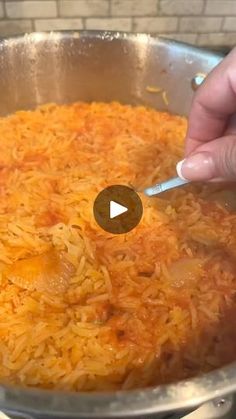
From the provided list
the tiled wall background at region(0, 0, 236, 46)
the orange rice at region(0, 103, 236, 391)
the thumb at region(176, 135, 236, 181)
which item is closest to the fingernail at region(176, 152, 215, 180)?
the thumb at region(176, 135, 236, 181)

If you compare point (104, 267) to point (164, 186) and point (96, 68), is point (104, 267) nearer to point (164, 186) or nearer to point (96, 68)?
point (164, 186)

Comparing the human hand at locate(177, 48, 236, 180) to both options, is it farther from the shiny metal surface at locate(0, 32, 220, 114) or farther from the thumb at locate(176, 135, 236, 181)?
the shiny metal surface at locate(0, 32, 220, 114)

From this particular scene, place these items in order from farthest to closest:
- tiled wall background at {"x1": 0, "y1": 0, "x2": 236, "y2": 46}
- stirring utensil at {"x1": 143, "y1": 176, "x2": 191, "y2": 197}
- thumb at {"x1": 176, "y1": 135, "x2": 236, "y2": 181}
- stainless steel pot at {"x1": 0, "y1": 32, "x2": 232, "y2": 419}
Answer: tiled wall background at {"x1": 0, "y1": 0, "x2": 236, "y2": 46} < stainless steel pot at {"x1": 0, "y1": 32, "x2": 232, "y2": 419} < stirring utensil at {"x1": 143, "y1": 176, "x2": 191, "y2": 197} < thumb at {"x1": 176, "y1": 135, "x2": 236, "y2": 181}

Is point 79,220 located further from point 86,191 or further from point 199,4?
point 199,4

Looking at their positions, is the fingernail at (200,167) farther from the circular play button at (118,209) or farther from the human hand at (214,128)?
the circular play button at (118,209)

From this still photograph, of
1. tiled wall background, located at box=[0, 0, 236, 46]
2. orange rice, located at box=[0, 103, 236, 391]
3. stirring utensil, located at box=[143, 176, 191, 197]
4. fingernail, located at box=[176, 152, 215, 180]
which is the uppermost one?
tiled wall background, located at box=[0, 0, 236, 46]

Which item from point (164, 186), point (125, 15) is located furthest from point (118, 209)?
point (125, 15)
